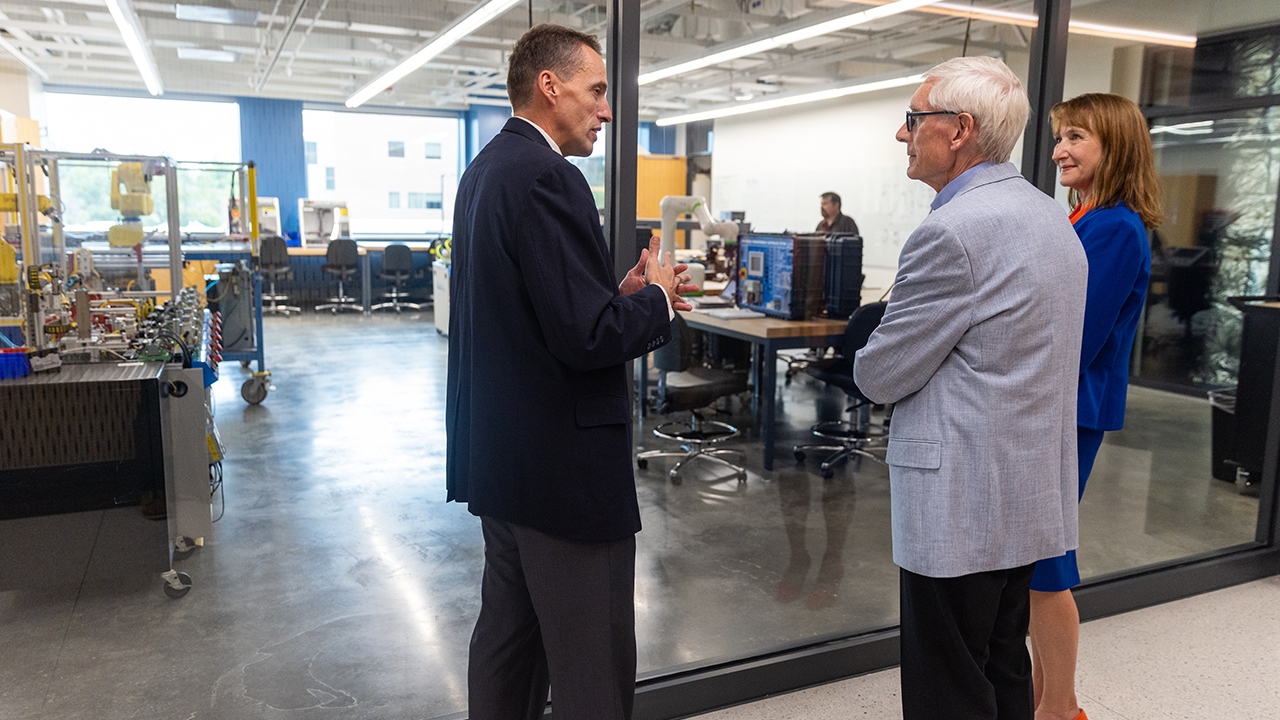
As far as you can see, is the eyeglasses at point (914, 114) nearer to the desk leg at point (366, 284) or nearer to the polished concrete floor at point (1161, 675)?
the polished concrete floor at point (1161, 675)

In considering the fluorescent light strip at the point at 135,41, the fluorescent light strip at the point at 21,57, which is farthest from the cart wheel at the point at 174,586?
the fluorescent light strip at the point at 21,57

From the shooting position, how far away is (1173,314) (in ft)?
19.8

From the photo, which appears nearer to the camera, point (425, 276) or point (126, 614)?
point (126, 614)

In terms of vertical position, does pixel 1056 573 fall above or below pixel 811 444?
above

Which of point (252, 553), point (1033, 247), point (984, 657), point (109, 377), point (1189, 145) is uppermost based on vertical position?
point (1189, 145)

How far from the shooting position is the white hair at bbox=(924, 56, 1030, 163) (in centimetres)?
141

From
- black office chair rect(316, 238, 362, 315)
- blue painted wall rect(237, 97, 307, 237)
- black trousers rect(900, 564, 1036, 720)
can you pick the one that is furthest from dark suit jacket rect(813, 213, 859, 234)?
blue painted wall rect(237, 97, 307, 237)

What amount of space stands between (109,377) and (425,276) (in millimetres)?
9275

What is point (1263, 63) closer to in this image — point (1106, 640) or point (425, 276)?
point (1106, 640)

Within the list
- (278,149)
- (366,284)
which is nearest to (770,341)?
(366,284)

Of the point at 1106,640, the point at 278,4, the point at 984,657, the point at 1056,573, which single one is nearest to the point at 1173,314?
the point at 1106,640

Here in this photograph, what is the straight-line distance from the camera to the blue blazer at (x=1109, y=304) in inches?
71.3

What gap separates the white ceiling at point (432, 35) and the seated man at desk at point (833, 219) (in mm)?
796

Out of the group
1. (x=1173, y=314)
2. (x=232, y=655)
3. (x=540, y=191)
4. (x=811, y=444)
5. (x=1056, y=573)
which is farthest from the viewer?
(x=1173, y=314)
